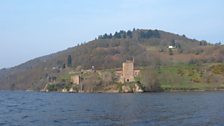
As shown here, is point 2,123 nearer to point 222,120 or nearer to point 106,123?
point 106,123

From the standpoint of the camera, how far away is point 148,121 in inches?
2388

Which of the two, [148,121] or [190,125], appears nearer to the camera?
[190,125]

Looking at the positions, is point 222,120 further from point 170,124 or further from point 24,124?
point 24,124

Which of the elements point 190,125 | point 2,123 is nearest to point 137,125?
point 190,125

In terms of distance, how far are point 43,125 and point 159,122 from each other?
1513 cm

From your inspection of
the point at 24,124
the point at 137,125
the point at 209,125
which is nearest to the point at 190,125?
the point at 209,125

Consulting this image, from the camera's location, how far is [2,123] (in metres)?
61.3

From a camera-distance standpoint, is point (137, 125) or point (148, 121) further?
point (148, 121)

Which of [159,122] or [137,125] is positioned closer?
[137,125]

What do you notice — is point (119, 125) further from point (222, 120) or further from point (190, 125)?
point (222, 120)

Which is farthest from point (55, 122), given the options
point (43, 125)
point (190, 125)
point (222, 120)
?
point (222, 120)

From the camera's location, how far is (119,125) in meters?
55.9

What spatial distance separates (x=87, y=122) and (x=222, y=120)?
59.8 ft

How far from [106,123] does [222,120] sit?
1576cm
